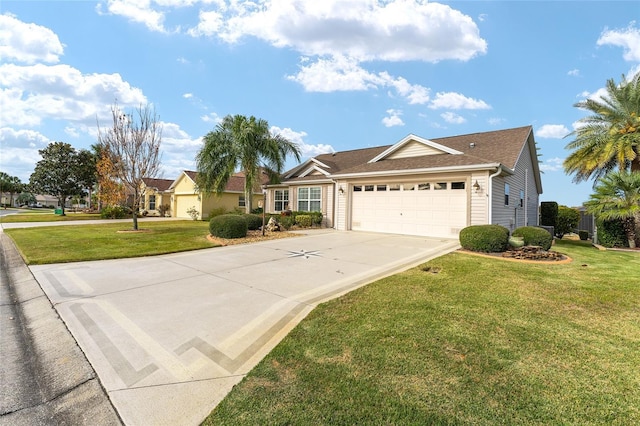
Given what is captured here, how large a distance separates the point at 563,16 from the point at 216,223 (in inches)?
642

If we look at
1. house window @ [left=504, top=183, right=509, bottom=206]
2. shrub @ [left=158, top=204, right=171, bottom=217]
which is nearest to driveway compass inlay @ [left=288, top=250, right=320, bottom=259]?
house window @ [left=504, top=183, right=509, bottom=206]

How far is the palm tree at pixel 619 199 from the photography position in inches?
450

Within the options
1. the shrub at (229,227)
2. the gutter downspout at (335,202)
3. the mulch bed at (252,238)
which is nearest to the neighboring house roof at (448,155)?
the gutter downspout at (335,202)

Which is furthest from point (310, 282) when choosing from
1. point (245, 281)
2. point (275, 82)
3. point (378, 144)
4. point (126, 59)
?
point (378, 144)

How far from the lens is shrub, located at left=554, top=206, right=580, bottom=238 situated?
60.2ft

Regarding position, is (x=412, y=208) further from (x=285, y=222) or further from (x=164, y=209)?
(x=164, y=209)

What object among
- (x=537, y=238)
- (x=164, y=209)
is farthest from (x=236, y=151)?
(x=164, y=209)

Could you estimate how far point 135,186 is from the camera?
646 inches

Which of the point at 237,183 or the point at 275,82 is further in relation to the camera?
the point at 237,183

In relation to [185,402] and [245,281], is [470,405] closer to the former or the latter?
[185,402]

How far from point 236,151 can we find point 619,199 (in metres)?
18.5

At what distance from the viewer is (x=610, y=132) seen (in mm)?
14172

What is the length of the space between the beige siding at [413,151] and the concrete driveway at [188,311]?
7219mm

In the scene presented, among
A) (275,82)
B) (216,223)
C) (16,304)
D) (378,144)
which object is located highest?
(275,82)
